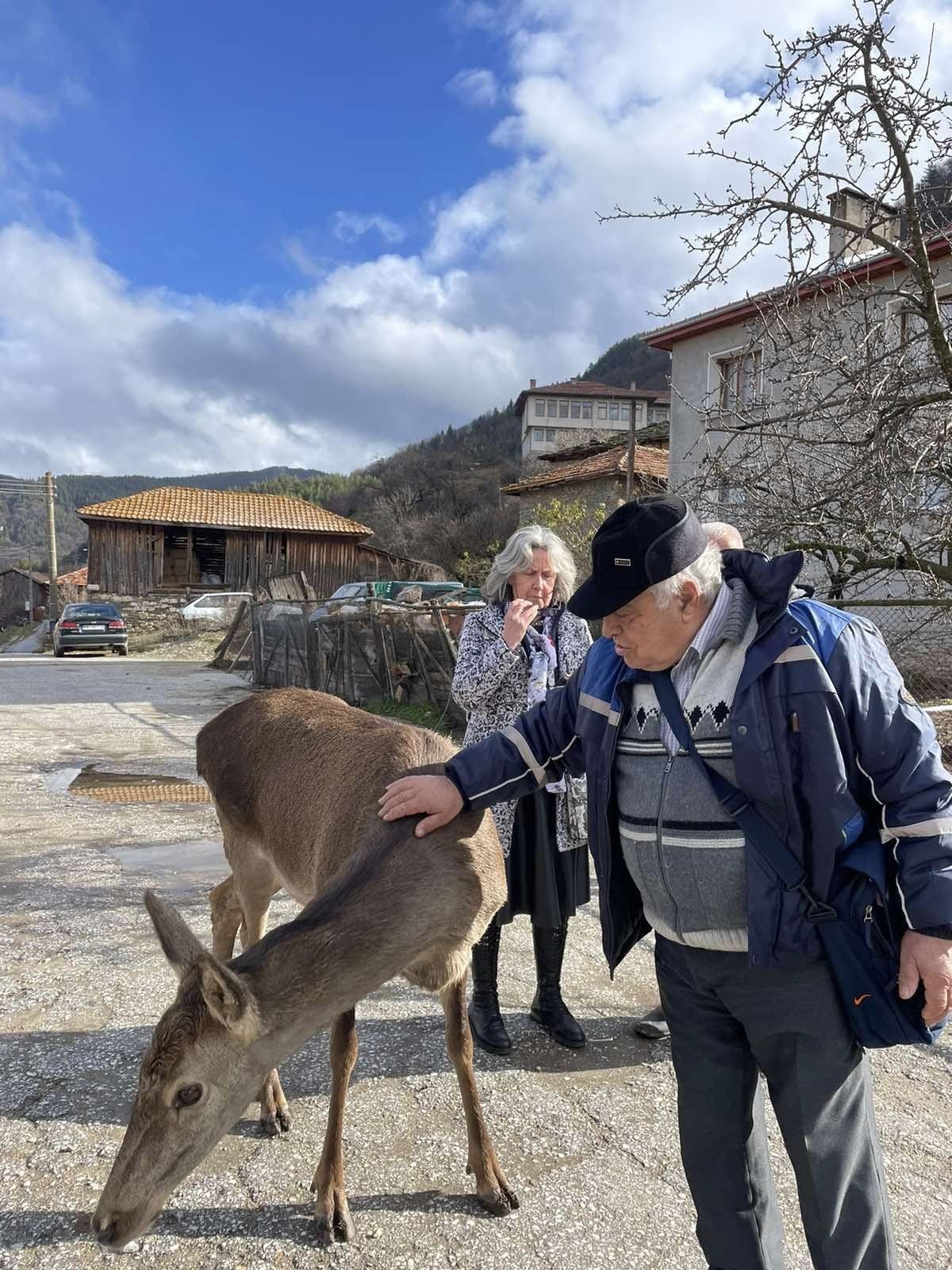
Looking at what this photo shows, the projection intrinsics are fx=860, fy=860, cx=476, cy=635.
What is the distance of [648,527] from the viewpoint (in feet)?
6.53

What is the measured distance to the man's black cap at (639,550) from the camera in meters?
1.97

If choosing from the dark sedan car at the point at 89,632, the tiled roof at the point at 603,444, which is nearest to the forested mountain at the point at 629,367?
the tiled roof at the point at 603,444

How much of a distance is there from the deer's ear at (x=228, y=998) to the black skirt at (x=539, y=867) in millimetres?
1638

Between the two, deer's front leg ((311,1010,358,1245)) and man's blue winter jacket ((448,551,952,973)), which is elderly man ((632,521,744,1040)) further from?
man's blue winter jacket ((448,551,952,973))

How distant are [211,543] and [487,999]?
124ft

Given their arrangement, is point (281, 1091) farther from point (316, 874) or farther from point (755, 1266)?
point (755, 1266)

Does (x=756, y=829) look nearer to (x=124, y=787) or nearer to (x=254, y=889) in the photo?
(x=254, y=889)

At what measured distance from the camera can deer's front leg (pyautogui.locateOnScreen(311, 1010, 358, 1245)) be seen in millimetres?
2664

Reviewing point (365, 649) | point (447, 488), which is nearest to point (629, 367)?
point (447, 488)

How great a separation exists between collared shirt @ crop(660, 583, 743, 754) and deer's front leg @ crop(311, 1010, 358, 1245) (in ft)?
4.64

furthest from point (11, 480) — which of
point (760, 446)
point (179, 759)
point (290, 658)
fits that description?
point (760, 446)

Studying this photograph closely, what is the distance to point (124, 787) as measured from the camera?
8.67m

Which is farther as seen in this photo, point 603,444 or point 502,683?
point 603,444

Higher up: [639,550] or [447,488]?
[447,488]
